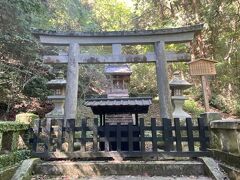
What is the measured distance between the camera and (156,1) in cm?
1625

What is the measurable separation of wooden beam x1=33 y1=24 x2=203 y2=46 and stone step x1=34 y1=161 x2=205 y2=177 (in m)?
4.37

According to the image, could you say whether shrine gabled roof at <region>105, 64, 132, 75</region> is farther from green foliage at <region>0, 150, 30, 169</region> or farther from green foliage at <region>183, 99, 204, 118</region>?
green foliage at <region>183, 99, 204, 118</region>

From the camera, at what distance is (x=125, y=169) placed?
17.0ft

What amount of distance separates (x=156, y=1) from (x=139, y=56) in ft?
31.4

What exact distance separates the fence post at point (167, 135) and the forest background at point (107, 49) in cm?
662

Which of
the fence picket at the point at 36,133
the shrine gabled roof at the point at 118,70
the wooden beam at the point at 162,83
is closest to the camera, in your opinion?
the fence picket at the point at 36,133

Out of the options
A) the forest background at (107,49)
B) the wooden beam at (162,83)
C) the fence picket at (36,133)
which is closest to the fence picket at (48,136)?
the fence picket at (36,133)

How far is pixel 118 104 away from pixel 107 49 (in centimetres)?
1550

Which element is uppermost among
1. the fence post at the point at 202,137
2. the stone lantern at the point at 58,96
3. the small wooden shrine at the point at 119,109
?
the stone lantern at the point at 58,96

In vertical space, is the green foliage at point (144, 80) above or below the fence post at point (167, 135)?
above

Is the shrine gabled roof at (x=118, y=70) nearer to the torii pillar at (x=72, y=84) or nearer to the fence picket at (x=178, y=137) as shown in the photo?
the torii pillar at (x=72, y=84)

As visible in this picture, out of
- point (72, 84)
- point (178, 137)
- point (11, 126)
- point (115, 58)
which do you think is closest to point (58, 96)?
point (72, 84)

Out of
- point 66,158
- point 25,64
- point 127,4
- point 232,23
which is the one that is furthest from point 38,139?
point 127,4

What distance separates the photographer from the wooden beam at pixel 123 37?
7.98m
